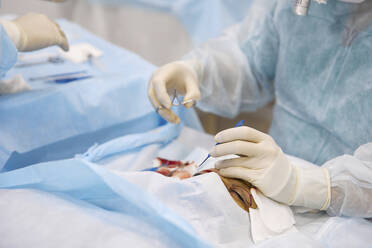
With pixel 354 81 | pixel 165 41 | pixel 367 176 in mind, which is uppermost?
pixel 354 81

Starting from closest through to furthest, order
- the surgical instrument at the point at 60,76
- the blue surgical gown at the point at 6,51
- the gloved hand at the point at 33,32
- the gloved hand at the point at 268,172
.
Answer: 1. the gloved hand at the point at 268,172
2. the blue surgical gown at the point at 6,51
3. the gloved hand at the point at 33,32
4. the surgical instrument at the point at 60,76

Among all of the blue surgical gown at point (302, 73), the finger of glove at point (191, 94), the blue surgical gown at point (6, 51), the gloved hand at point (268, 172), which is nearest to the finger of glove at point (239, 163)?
the gloved hand at point (268, 172)

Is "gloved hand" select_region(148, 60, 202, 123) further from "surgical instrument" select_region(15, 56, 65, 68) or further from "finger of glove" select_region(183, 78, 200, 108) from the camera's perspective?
"surgical instrument" select_region(15, 56, 65, 68)

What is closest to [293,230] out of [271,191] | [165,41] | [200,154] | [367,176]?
[271,191]

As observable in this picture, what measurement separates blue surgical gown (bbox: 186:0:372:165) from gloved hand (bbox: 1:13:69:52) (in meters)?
0.49

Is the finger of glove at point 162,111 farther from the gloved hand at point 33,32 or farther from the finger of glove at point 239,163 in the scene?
the gloved hand at point 33,32

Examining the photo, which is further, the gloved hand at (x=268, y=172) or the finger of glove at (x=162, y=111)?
the finger of glove at (x=162, y=111)

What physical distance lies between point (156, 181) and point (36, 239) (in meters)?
0.24

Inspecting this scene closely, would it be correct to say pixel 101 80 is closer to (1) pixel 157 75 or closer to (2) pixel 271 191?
(1) pixel 157 75

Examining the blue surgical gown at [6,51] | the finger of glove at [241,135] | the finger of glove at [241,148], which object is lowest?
the finger of glove at [241,148]

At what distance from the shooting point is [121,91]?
1.23m

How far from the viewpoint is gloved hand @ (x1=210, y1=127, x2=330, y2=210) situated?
762mm

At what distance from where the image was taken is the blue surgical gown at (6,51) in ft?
2.96

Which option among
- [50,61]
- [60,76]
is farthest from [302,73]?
[50,61]
